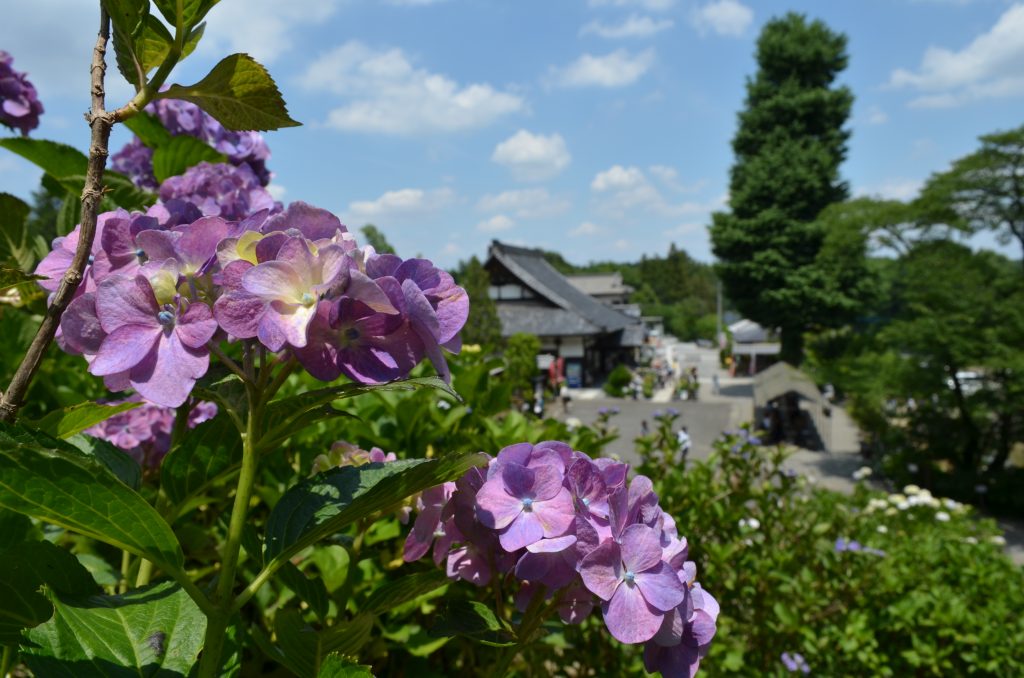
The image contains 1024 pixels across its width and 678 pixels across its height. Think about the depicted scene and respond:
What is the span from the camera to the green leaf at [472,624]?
796 millimetres

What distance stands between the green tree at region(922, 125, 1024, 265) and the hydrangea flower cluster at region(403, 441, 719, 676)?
54.4 ft

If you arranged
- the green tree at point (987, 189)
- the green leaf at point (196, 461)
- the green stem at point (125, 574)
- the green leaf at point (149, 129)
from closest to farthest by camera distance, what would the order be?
the green leaf at point (196, 461) → the green stem at point (125, 574) → the green leaf at point (149, 129) → the green tree at point (987, 189)

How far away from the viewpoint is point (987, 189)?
A: 14172 millimetres

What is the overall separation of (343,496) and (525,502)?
0.66 ft

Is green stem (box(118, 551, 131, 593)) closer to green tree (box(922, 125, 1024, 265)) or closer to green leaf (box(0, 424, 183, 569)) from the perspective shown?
green leaf (box(0, 424, 183, 569))

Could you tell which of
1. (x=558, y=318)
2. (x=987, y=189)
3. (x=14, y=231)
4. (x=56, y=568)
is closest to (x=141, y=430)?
(x=14, y=231)

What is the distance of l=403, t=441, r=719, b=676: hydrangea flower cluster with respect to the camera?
725mm

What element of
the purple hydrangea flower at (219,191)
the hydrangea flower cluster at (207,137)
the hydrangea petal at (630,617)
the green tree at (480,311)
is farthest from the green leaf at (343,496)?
the green tree at (480,311)

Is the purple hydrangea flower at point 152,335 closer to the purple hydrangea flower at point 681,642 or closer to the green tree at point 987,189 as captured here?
the purple hydrangea flower at point 681,642

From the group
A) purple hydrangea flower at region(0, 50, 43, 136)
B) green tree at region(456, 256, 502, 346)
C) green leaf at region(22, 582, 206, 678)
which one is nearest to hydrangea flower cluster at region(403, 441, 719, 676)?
green leaf at region(22, 582, 206, 678)

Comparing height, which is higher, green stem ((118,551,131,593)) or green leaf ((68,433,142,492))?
green leaf ((68,433,142,492))

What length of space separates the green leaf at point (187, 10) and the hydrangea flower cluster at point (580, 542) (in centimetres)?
58

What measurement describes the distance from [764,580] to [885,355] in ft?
50.1

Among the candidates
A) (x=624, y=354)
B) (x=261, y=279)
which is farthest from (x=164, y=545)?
(x=624, y=354)
